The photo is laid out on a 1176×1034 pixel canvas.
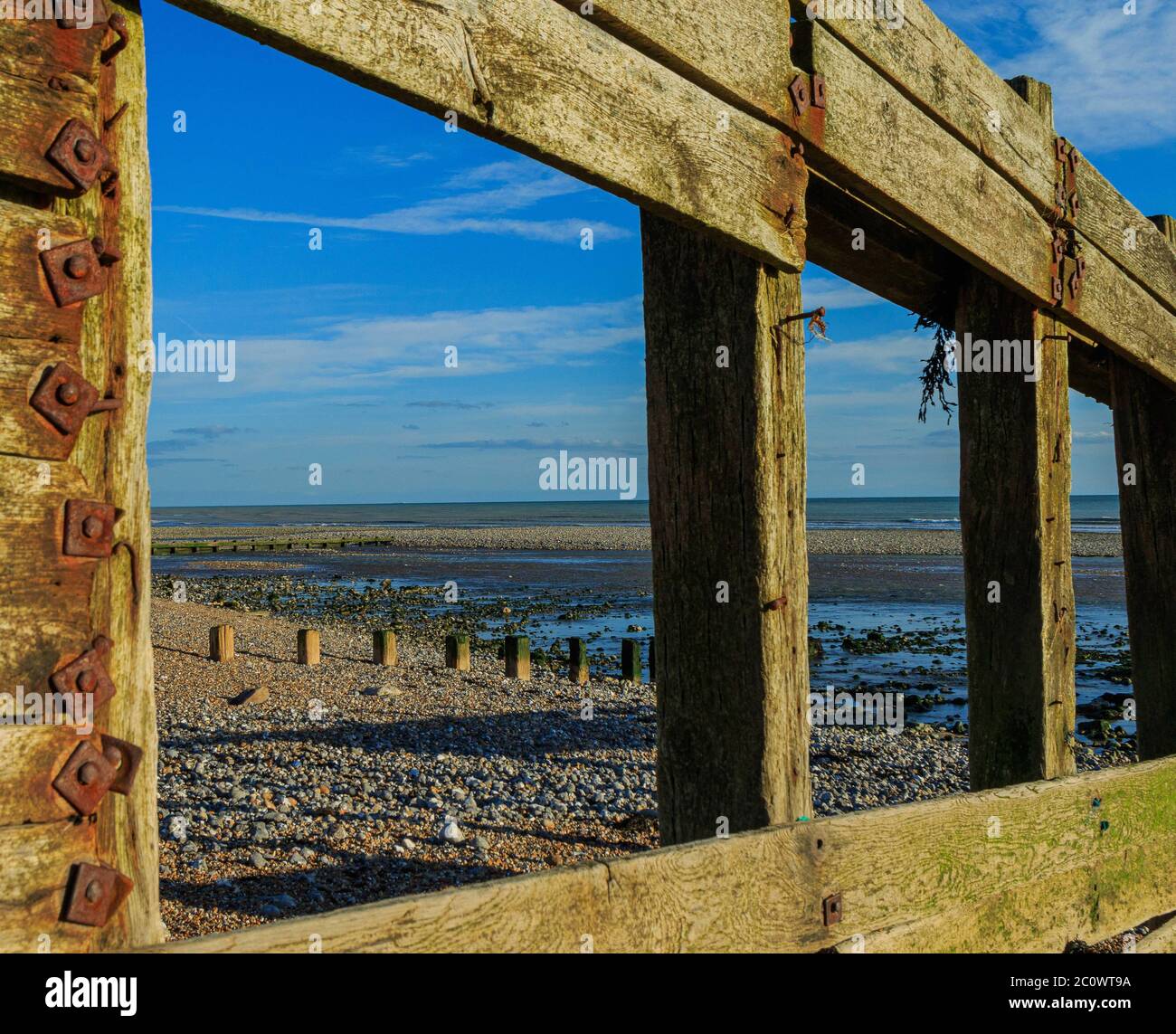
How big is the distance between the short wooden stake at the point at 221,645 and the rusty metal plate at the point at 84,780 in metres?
14.3

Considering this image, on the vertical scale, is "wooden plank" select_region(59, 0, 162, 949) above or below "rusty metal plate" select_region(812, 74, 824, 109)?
below

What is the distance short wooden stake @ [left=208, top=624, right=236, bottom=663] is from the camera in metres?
15.5

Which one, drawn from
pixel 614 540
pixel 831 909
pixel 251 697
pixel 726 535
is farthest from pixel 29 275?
pixel 614 540

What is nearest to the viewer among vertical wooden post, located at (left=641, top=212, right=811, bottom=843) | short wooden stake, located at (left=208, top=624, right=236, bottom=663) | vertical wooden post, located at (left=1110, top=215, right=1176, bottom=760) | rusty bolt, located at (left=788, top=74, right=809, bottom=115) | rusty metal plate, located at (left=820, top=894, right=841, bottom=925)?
rusty metal plate, located at (left=820, top=894, right=841, bottom=925)

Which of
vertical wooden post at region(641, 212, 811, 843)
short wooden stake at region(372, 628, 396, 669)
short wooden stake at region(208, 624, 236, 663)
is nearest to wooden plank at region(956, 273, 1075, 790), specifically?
vertical wooden post at region(641, 212, 811, 843)

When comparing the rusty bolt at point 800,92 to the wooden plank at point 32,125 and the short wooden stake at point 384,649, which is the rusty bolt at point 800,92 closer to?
the wooden plank at point 32,125

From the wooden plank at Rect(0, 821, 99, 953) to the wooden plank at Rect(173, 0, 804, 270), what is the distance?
1.59m

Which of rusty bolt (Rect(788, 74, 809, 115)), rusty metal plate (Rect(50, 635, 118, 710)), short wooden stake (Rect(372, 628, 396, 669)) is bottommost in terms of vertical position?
short wooden stake (Rect(372, 628, 396, 669))

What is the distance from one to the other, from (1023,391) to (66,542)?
4.33 meters

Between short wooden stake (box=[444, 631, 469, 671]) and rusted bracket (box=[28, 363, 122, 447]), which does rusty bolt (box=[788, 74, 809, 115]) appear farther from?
short wooden stake (box=[444, 631, 469, 671])

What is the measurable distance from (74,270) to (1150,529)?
6468mm

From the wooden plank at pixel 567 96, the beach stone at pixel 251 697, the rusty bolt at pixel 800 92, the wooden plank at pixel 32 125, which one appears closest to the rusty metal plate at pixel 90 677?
the wooden plank at pixel 32 125
